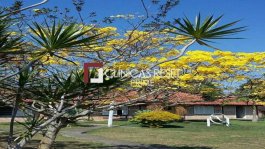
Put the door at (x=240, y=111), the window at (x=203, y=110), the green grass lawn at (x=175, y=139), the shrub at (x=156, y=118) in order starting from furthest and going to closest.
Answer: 1. the door at (x=240, y=111)
2. the window at (x=203, y=110)
3. the shrub at (x=156, y=118)
4. the green grass lawn at (x=175, y=139)

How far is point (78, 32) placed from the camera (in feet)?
13.2

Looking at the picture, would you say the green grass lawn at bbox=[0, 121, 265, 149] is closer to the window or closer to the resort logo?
the resort logo

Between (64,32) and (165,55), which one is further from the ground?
(165,55)

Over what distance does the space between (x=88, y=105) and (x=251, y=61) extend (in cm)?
927

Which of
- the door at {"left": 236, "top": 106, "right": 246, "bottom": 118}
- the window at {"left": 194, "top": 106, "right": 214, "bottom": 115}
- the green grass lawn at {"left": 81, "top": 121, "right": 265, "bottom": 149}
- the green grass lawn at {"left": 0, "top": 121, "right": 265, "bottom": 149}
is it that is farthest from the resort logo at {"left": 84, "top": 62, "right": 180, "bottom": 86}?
the door at {"left": 236, "top": 106, "right": 246, "bottom": 118}

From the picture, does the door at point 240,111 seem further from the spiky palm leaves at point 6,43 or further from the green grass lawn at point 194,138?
the spiky palm leaves at point 6,43

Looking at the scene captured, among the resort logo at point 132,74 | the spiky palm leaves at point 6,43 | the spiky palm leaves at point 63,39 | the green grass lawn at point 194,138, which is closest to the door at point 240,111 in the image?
the green grass lawn at point 194,138

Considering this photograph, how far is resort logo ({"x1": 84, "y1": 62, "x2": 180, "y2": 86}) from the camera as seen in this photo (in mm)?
5104

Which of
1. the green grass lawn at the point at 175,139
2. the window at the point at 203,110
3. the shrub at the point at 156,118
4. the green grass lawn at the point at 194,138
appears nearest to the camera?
the green grass lawn at the point at 175,139

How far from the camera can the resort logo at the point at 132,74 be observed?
5.10m

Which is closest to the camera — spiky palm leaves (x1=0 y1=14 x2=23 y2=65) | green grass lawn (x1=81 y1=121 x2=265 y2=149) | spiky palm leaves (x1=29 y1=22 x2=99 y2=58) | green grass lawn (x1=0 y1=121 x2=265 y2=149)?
spiky palm leaves (x1=29 y1=22 x2=99 y2=58)

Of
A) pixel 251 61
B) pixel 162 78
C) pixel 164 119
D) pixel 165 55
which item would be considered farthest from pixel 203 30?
pixel 164 119

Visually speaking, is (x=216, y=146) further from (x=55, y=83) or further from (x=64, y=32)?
(x=64, y=32)

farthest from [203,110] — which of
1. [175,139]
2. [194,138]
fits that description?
[175,139]
